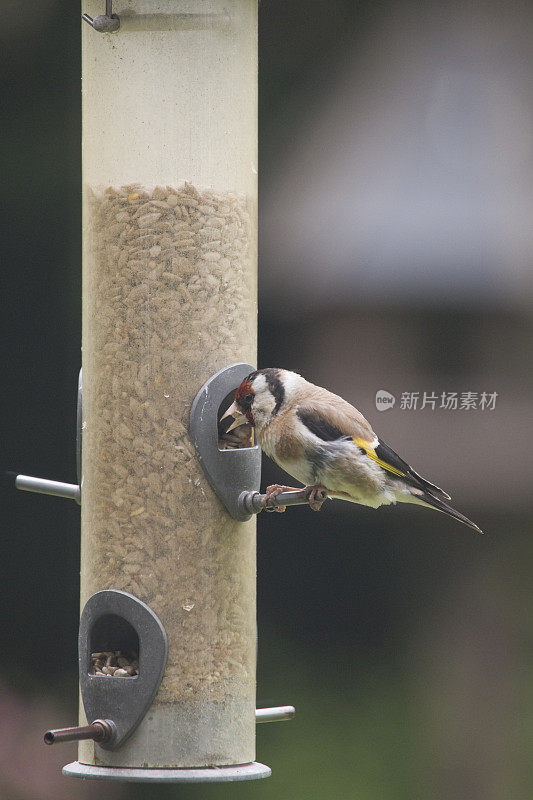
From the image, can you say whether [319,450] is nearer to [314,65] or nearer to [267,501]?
[267,501]

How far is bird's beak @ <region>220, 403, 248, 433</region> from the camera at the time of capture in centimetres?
284

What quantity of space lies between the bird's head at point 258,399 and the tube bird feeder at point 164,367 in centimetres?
8

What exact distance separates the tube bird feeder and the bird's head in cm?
8

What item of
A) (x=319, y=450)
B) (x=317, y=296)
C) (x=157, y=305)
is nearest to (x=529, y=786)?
(x=317, y=296)

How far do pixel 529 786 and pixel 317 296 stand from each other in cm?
248

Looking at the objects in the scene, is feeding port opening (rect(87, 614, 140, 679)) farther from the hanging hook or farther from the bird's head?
the hanging hook

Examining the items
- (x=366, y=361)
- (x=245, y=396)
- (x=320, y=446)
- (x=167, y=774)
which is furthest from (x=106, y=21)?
(x=366, y=361)

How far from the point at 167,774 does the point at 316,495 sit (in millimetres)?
713

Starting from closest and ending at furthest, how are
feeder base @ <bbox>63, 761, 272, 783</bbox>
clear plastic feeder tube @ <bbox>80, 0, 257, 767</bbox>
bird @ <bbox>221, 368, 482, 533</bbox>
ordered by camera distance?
1. feeder base @ <bbox>63, 761, 272, 783</bbox>
2. clear plastic feeder tube @ <bbox>80, 0, 257, 767</bbox>
3. bird @ <bbox>221, 368, 482, 533</bbox>

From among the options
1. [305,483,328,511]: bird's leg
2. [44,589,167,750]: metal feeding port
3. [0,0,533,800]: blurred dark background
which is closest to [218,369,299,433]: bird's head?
[305,483,328,511]: bird's leg

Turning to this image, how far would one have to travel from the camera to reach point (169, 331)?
2.78m

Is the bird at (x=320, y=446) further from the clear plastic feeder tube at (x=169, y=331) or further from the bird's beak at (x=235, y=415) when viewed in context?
the clear plastic feeder tube at (x=169, y=331)

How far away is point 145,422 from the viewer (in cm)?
278

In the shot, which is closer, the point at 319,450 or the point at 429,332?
the point at 319,450
